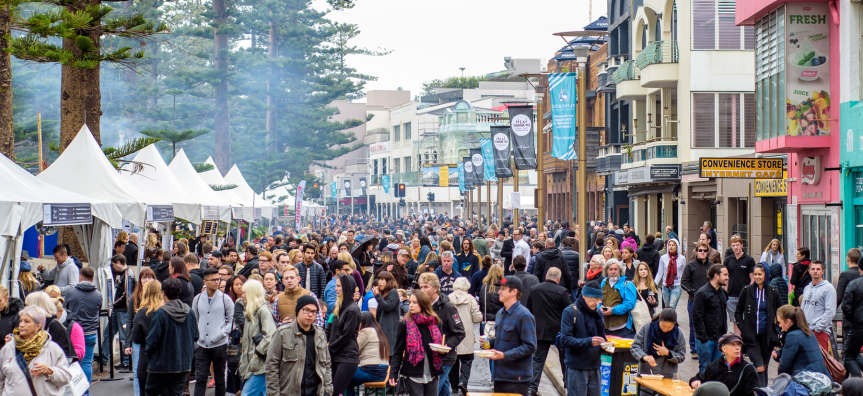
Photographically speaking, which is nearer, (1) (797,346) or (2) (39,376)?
(2) (39,376)

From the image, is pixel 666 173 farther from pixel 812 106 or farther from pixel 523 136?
pixel 812 106

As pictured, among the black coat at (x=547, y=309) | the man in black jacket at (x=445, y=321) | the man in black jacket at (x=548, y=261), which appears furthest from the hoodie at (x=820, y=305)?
the man in black jacket at (x=445, y=321)

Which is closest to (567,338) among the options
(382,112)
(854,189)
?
(854,189)

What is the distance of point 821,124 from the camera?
1797 cm

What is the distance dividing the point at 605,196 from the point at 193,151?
2514 centimetres

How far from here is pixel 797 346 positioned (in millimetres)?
8578

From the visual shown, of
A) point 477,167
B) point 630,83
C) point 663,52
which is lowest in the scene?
point 477,167

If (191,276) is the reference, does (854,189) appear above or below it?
above

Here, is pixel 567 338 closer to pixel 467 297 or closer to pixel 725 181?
pixel 467 297

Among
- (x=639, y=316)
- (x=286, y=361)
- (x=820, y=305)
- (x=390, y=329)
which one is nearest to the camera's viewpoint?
(x=286, y=361)

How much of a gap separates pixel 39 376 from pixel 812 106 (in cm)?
1512

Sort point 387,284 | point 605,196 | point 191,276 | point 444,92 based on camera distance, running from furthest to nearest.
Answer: point 444,92 < point 605,196 < point 191,276 < point 387,284

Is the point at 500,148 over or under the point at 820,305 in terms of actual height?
over

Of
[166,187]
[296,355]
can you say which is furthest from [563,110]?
[296,355]
